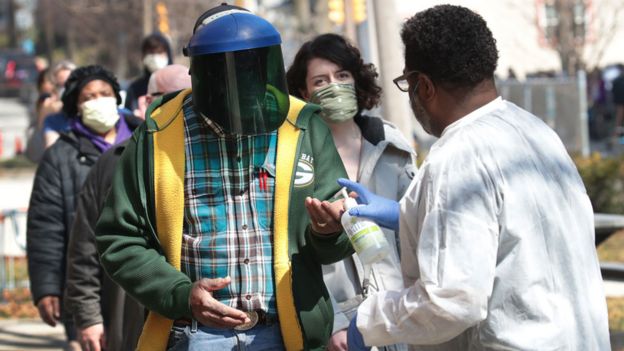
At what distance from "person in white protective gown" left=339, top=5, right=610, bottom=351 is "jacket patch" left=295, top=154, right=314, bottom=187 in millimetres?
615

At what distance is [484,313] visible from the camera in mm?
3041

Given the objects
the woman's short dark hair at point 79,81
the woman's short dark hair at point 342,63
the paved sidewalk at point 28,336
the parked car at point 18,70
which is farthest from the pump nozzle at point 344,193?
the parked car at point 18,70

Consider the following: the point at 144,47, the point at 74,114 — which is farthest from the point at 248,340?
the point at 144,47

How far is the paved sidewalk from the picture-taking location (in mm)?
9812

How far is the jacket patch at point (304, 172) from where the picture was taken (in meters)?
3.85

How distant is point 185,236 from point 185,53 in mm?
635

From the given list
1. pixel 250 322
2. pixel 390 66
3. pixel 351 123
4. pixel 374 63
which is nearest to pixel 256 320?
pixel 250 322

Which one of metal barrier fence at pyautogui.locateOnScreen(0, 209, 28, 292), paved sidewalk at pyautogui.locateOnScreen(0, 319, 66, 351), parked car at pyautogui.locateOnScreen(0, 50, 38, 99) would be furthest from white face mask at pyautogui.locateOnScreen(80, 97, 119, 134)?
parked car at pyautogui.locateOnScreen(0, 50, 38, 99)

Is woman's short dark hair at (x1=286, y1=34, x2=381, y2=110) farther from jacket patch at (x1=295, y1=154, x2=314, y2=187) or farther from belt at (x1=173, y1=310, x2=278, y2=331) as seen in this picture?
belt at (x1=173, y1=310, x2=278, y2=331)

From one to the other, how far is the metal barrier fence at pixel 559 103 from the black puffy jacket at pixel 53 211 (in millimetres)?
16500

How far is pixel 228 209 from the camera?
3.79m

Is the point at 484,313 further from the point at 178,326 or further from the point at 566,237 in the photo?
the point at 178,326

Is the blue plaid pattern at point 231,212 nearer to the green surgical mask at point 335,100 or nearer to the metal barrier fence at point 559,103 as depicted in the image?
the green surgical mask at point 335,100

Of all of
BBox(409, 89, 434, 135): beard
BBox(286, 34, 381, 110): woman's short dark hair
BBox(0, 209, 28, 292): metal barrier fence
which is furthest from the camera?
BBox(0, 209, 28, 292): metal barrier fence
